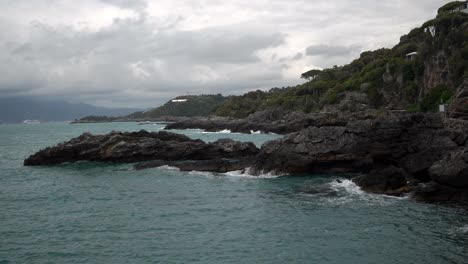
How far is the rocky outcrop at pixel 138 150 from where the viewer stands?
54219mm

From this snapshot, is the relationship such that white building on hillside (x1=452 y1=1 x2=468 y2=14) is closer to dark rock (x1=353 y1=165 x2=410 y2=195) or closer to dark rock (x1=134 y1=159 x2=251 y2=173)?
dark rock (x1=134 y1=159 x2=251 y2=173)

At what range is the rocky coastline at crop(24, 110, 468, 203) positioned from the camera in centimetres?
3191

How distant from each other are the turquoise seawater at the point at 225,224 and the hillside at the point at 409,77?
155ft

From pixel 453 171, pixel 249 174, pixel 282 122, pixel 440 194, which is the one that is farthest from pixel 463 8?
pixel 453 171

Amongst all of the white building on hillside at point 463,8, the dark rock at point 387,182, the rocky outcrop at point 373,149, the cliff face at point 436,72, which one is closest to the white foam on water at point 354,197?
the dark rock at point 387,182

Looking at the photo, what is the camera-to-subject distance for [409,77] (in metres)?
94.6

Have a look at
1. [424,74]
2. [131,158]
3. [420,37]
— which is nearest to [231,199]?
[131,158]

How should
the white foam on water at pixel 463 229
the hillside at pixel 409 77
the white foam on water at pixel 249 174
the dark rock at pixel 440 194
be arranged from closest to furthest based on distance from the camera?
1. the white foam on water at pixel 463 229
2. the dark rock at pixel 440 194
3. the white foam on water at pixel 249 174
4. the hillside at pixel 409 77

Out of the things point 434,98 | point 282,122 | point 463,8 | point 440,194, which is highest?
point 463,8

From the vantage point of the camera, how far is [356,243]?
23.1 metres

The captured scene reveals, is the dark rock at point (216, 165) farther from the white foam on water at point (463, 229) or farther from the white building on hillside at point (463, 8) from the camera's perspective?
the white building on hillside at point (463, 8)

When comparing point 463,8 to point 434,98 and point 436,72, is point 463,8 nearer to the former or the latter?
point 436,72

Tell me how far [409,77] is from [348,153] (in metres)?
59.4

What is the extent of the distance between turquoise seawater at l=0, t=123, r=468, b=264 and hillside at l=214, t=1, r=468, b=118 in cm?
4725
